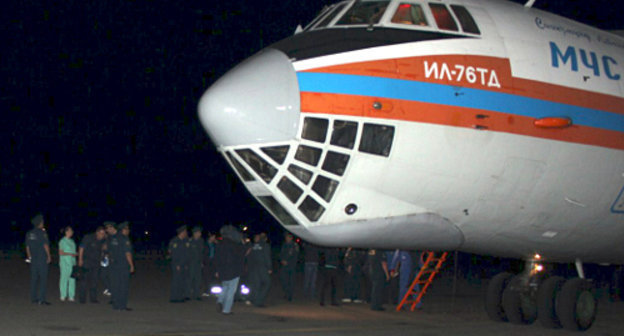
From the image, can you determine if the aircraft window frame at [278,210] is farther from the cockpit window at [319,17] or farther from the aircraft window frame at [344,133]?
the cockpit window at [319,17]

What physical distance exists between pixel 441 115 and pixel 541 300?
14.8 ft

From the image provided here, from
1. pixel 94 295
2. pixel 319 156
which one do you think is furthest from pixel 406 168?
pixel 94 295

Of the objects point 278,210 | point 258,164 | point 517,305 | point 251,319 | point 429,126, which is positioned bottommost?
point 251,319

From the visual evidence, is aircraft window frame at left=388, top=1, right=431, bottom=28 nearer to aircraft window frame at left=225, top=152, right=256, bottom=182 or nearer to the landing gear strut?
aircraft window frame at left=225, top=152, right=256, bottom=182

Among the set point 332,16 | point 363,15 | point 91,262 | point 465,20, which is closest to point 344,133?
point 363,15

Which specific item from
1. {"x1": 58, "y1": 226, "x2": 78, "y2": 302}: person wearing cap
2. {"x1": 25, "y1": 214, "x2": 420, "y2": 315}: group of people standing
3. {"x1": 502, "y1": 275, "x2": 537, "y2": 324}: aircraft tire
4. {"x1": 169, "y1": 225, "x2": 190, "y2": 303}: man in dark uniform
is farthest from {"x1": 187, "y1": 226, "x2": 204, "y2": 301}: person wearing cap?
{"x1": 502, "y1": 275, "x2": 537, "y2": 324}: aircraft tire

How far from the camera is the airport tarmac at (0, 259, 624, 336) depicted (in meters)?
14.2

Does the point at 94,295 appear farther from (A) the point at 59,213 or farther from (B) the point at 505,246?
(A) the point at 59,213

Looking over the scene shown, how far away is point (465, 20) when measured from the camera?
12.1 metres

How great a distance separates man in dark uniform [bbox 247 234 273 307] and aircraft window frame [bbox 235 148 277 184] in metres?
7.96

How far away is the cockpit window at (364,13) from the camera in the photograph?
12047 mm

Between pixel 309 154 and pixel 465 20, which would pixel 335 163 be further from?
pixel 465 20

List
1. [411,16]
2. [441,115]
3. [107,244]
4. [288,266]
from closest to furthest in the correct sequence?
[441,115]
[411,16]
[107,244]
[288,266]

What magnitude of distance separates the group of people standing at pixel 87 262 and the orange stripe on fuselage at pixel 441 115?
7.76m
